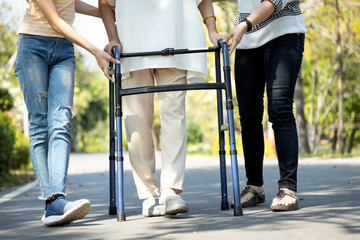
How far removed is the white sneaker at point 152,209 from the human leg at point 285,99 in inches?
36.0

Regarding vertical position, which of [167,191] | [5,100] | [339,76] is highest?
[339,76]

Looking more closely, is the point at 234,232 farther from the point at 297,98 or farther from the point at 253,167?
the point at 297,98

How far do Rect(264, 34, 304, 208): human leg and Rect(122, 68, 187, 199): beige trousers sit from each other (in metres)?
0.68

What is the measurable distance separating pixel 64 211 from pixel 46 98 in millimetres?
853

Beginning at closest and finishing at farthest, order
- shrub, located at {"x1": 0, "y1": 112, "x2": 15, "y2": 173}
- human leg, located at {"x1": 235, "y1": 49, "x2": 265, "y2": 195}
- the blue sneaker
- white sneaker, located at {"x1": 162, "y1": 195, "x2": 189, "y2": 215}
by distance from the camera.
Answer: the blue sneaker
white sneaker, located at {"x1": 162, "y1": 195, "x2": 189, "y2": 215}
human leg, located at {"x1": 235, "y1": 49, "x2": 265, "y2": 195}
shrub, located at {"x1": 0, "y1": 112, "x2": 15, "y2": 173}

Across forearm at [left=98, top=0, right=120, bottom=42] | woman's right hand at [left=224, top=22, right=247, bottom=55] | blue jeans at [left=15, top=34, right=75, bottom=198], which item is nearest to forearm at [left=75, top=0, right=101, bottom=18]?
forearm at [left=98, top=0, right=120, bottom=42]

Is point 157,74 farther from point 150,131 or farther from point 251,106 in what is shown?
point 251,106

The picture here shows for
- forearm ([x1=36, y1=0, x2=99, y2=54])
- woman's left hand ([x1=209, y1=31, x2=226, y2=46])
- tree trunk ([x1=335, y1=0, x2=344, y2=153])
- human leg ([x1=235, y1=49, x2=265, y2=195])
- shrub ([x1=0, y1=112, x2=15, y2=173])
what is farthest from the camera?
tree trunk ([x1=335, y1=0, x2=344, y2=153])

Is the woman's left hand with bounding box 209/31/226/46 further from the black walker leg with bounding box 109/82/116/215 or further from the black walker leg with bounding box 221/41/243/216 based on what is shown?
the black walker leg with bounding box 109/82/116/215

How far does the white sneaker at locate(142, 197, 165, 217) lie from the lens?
13.3 feet

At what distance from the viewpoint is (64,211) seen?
3.84m

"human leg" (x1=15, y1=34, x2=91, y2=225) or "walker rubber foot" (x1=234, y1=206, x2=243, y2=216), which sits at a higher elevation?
"human leg" (x1=15, y1=34, x2=91, y2=225)

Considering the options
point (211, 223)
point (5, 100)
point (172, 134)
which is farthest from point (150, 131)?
point (5, 100)

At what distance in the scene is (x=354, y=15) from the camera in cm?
2272
